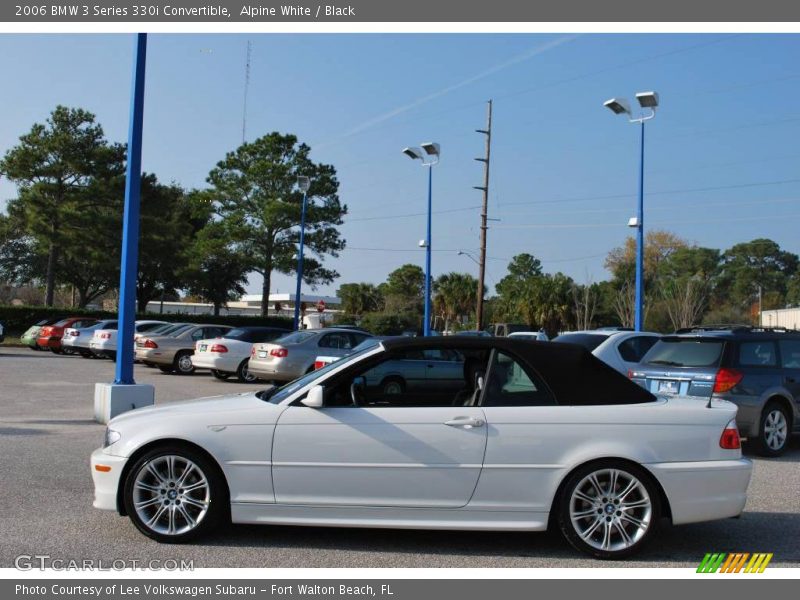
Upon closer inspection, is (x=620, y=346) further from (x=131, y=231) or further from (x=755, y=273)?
(x=755, y=273)

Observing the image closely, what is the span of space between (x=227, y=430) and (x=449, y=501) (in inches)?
63.0

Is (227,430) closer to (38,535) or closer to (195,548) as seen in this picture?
(195,548)

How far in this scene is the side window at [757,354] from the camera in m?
10.2

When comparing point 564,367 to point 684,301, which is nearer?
point 564,367

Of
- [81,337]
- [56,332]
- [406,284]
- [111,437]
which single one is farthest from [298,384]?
[406,284]

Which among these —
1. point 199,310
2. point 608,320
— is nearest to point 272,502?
point 608,320

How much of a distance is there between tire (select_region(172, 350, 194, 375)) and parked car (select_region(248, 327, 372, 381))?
13.4ft

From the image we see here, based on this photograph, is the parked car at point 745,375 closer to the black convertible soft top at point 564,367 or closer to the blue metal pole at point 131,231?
the black convertible soft top at point 564,367

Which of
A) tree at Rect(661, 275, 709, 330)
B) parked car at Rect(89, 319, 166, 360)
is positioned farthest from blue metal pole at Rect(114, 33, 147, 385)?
tree at Rect(661, 275, 709, 330)

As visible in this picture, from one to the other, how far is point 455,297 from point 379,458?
205ft

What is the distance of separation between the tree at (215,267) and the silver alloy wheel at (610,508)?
4382 centimetres

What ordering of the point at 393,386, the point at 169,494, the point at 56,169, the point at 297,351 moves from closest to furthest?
the point at 169,494, the point at 393,386, the point at 297,351, the point at 56,169

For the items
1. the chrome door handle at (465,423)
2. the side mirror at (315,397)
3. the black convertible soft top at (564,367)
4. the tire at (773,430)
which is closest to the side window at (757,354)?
the tire at (773,430)

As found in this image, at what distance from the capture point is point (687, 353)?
1044cm
